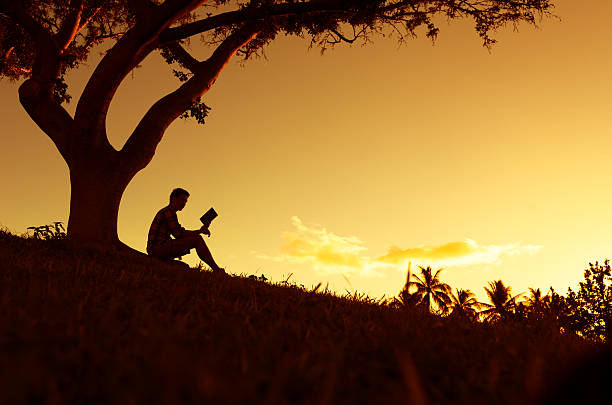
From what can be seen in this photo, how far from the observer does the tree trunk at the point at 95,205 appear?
787 cm

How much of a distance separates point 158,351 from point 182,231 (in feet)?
21.1

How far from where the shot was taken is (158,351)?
1.86m

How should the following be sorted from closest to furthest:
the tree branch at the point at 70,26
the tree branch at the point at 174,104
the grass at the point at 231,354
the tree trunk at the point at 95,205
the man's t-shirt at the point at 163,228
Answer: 1. the grass at the point at 231,354
2. the tree trunk at the point at 95,205
3. the man's t-shirt at the point at 163,228
4. the tree branch at the point at 174,104
5. the tree branch at the point at 70,26

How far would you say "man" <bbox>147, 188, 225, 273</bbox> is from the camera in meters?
7.82

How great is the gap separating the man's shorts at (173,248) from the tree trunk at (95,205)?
831 mm

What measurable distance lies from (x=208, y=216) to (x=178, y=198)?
787 mm

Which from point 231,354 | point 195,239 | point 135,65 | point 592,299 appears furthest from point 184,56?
point 592,299

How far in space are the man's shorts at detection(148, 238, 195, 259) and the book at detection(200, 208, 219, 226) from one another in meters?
0.42

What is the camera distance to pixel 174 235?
809 cm

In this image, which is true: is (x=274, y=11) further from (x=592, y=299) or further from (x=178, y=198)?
(x=592, y=299)

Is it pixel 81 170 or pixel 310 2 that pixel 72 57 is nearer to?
pixel 81 170

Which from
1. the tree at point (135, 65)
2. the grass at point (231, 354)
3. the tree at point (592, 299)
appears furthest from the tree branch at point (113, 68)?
the tree at point (592, 299)

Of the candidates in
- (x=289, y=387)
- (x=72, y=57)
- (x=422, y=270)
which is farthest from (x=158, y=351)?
(x=422, y=270)

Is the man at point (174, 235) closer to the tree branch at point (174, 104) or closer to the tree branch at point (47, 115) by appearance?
the tree branch at point (174, 104)
